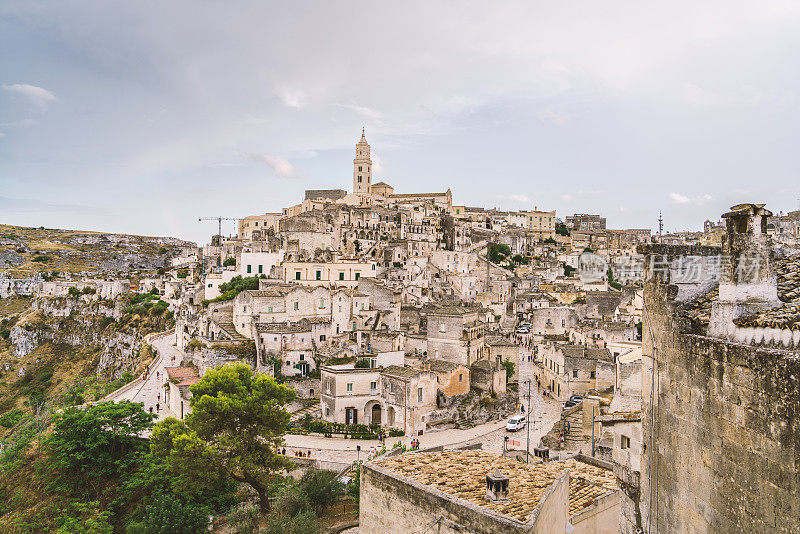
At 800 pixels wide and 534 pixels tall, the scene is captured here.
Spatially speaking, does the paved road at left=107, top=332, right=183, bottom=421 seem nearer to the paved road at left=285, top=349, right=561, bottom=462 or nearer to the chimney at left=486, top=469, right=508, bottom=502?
the paved road at left=285, top=349, right=561, bottom=462

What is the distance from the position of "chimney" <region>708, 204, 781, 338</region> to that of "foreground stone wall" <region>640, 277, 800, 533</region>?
0.36m

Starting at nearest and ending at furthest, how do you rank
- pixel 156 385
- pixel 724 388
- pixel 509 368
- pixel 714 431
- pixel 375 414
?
pixel 724 388 → pixel 714 431 → pixel 375 414 → pixel 156 385 → pixel 509 368

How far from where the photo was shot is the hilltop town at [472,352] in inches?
226

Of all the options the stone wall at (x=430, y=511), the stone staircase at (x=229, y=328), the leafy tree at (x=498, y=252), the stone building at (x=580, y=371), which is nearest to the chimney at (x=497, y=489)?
the stone wall at (x=430, y=511)

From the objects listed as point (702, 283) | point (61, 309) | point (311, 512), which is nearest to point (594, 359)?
point (311, 512)

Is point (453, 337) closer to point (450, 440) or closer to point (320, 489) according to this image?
point (450, 440)

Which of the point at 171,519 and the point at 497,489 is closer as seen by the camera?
the point at 497,489

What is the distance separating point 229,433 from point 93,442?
7638 mm

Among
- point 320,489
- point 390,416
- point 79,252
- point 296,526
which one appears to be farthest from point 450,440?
point 79,252

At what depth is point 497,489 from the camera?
31.1ft

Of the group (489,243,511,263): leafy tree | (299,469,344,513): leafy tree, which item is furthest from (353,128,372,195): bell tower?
(299,469,344,513): leafy tree

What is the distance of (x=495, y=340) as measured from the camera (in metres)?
41.2

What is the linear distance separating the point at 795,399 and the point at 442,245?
75.5 metres

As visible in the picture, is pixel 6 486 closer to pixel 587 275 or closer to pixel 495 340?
pixel 495 340
